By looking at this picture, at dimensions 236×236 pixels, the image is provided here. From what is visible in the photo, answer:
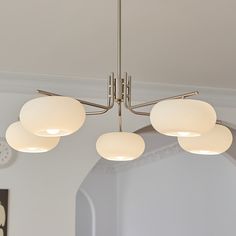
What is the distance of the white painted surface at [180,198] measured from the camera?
5.88 m

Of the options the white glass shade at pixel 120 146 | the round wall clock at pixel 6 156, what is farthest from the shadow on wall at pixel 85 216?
the white glass shade at pixel 120 146

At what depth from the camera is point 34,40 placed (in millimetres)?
3426

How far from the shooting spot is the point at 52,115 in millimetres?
1971

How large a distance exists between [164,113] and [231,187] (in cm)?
398

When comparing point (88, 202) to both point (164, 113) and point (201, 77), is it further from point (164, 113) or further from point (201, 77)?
point (164, 113)

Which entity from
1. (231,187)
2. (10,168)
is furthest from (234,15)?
(231,187)

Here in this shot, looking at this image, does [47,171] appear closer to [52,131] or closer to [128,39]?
[128,39]

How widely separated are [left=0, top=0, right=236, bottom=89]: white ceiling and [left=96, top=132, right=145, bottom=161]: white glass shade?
827mm

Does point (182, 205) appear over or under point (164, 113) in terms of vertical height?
under

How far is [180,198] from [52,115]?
4.79 meters

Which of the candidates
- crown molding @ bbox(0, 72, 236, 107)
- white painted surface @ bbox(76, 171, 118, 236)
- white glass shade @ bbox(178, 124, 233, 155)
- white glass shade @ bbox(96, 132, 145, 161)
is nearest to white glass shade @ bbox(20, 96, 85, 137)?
white glass shade @ bbox(96, 132, 145, 161)

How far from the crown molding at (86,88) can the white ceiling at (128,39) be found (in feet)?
0.27

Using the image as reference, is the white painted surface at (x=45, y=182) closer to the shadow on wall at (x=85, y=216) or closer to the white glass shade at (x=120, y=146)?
the white glass shade at (x=120, y=146)

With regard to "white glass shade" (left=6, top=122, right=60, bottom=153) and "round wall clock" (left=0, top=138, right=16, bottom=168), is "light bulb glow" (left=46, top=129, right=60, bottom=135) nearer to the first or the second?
"white glass shade" (left=6, top=122, right=60, bottom=153)
